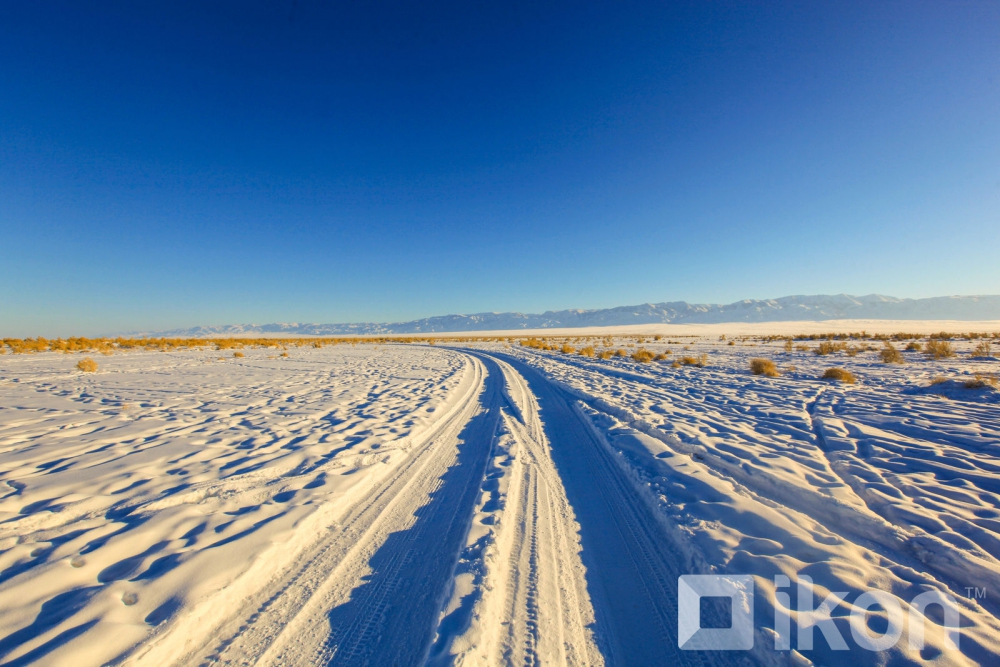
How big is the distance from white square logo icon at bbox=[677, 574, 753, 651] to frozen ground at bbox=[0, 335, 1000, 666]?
78 millimetres

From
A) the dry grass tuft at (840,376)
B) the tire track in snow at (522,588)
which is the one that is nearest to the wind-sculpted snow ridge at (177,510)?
the tire track in snow at (522,588)

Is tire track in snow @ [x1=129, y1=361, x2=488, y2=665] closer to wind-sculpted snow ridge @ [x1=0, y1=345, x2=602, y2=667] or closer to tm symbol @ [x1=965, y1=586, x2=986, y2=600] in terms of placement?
wind-sculpted snow ridge @ [x1=0, y1=345, x2=602, y2=667]

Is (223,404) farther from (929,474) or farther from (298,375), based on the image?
(929,474)

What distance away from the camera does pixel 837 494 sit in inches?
149

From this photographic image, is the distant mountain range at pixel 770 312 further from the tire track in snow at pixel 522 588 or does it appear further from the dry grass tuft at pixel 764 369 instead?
the tire track in snow at pixel 522 588

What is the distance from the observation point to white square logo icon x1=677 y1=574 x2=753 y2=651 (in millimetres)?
2207

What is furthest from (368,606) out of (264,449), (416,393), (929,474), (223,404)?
(223,404)

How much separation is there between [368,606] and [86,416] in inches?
343

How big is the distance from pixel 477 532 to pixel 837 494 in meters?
3.86

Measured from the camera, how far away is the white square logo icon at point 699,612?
7.24 ft

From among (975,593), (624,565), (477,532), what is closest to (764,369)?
(975,593)

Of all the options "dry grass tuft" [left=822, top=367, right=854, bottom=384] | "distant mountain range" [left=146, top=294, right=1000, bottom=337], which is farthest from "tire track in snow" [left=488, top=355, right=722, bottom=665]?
"distant mountain range" [left=146, top=294, right=1000, bottom=337]

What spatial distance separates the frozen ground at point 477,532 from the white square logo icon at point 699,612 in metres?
0.08

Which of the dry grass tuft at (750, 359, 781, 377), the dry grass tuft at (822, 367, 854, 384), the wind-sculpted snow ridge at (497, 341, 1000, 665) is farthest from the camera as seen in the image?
the dry grass tuft at (750, 359, 781, 377)
